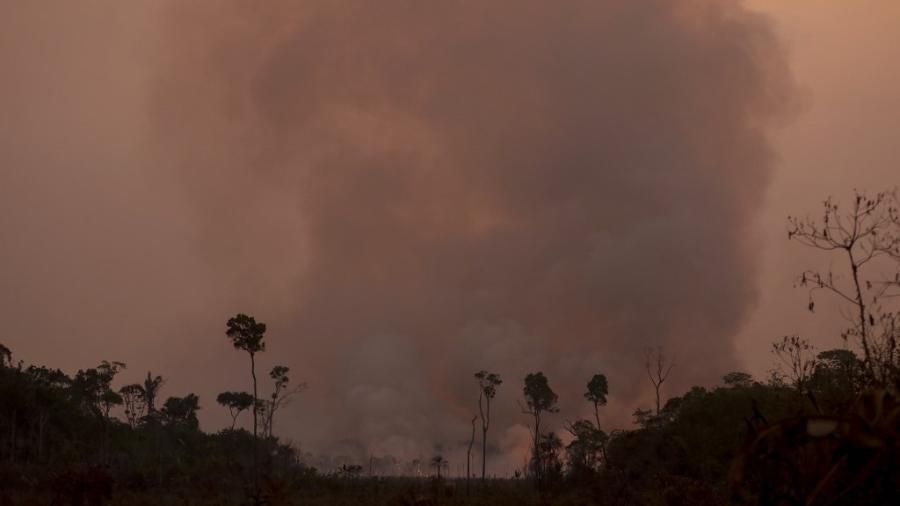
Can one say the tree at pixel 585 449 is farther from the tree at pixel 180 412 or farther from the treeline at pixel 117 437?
the tree at pixel 180 412

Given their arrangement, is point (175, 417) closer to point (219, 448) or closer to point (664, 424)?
point (219, 448)

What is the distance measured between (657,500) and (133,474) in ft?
176

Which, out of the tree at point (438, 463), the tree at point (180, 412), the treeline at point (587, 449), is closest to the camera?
the treeline at point (587, 449)

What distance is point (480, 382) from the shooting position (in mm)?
117688

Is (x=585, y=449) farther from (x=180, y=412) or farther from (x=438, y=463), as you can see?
(x=180, y=412)

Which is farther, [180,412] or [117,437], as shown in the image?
[180,412]

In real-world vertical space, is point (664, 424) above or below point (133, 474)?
above

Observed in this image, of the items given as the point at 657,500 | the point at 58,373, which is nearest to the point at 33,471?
the point at 58,373

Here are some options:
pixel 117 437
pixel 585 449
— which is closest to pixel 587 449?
pixel 585 449

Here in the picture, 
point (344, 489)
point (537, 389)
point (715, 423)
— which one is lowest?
point (344, 489)

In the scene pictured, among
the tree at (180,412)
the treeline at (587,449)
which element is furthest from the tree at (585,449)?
the tree at (180,412)

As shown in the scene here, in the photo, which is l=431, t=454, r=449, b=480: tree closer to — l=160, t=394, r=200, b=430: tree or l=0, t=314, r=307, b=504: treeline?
l=0, t=314, r=307, b=504: treeline

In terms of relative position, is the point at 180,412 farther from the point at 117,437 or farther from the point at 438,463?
the point at 438,463

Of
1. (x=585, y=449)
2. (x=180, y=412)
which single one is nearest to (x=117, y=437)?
(x=180, y=412)
